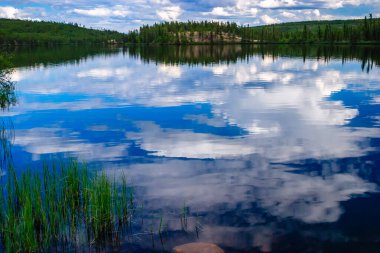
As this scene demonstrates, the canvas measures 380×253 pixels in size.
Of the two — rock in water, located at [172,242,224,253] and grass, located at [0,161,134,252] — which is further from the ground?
grass, located at [0,161,134,252]

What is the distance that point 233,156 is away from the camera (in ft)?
85.4

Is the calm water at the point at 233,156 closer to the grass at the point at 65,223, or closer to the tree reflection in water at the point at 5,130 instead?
the tree reflection in water at the point at 5,130

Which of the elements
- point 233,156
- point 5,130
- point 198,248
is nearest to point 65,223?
point 198,248

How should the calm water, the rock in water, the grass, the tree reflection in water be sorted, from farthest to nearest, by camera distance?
the tree reflection in water, the calm water, the rock in water, the grass

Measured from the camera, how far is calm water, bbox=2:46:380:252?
1623 cm

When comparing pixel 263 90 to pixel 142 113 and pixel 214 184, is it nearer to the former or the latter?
pixel 142 113

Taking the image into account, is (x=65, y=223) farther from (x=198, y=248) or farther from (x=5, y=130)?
(x=5, y=130)

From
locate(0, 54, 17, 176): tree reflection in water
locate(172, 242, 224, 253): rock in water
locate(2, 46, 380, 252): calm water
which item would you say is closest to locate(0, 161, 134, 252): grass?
locate(2, 46, 380, 252): calm water

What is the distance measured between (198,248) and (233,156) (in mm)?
12247

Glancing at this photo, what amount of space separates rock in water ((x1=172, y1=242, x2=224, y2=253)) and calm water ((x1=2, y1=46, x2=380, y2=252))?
0.50 m

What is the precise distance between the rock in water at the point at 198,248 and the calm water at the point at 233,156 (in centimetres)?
50

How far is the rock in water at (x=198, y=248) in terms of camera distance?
1416 centimetres

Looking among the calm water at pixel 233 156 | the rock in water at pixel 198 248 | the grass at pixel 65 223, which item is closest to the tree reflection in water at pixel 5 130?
the calm water at pixel 233 156

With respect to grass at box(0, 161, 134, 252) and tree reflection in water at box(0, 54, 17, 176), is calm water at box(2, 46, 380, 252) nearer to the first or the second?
tree reflection in water at box(0, 54, 17, 176)
